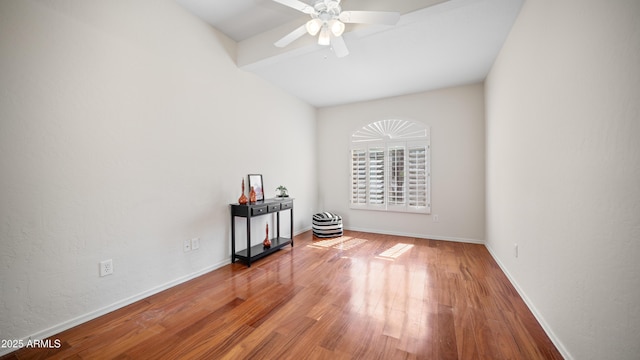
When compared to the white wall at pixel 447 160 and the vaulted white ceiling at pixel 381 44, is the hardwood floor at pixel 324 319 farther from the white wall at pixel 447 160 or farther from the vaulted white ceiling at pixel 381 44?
the vaulted white ceiling at pixel 381 44

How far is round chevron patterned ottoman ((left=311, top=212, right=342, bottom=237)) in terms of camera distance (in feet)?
13.4

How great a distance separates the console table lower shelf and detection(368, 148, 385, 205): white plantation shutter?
1.89 m

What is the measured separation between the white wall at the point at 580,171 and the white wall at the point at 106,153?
Result: 9.88 ft

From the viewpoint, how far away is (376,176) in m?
4.44

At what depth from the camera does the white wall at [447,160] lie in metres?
3.74

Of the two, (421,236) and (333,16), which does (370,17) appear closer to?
(333,16)

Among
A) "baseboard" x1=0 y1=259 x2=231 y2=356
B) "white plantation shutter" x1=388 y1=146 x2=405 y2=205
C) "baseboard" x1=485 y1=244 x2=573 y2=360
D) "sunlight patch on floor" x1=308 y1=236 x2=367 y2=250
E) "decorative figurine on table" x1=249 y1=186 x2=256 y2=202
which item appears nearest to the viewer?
"baseboard" x1=485 y1=244 x2=573 y2=360

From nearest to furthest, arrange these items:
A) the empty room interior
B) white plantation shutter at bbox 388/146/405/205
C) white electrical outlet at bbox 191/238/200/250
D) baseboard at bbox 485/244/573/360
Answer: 1. the empty room interior
2. baseboard at bbox 485/244/573/360
3. white electrical outlet at bbox 191/238/200/250
4. white plantation shutter at bbox 388/146/405/205

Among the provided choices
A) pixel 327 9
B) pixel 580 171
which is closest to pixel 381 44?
pixel 327 9

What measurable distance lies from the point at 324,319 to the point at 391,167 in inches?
124

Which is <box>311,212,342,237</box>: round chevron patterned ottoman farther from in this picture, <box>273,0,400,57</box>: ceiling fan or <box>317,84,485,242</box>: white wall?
<box>273,0,400,57</box>: ceiling fan

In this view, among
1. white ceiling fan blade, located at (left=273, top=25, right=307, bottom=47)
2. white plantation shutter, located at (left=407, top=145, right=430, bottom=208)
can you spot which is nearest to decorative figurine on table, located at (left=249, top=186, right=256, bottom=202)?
white ceiling fan blade, located at (left=273, top=25, right=307, bottom=47)

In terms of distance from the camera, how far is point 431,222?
13.3 feet

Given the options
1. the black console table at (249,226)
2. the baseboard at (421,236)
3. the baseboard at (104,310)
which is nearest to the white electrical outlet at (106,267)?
the baseboard at (104,310)
